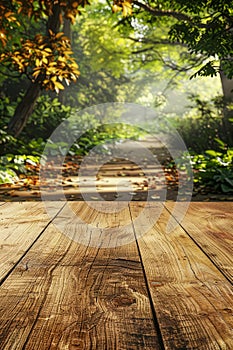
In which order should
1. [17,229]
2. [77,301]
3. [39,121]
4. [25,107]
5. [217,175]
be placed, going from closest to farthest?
[77,301] → [17,229] → [217,175] → [25,107] → [39,121]

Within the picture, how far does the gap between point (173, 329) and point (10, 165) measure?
657 cm

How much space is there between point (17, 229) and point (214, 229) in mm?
1016

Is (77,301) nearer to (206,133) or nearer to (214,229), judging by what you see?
(214,229)

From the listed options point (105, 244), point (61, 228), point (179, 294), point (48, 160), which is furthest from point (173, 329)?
point (48, 160)

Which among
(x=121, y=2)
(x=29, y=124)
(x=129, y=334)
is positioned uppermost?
(x=121, y=2)

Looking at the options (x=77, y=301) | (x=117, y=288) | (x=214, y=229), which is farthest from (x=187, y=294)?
(x=214, y=229)

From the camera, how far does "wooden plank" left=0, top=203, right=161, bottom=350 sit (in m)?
1.17

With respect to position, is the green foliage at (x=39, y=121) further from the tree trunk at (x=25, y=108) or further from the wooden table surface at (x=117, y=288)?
the wooden table surface at (x=117, y=288)

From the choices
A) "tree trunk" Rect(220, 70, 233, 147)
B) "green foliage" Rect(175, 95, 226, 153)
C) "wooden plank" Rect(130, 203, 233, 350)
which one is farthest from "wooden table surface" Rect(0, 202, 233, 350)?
"green foliage" Rect(175, 95, 226, 153)

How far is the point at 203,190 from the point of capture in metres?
6.07

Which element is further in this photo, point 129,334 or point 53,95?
point 53,95

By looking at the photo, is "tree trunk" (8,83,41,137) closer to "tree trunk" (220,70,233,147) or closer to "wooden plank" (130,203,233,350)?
"tree trunk" (220,70,233,147)

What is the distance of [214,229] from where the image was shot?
259 cm

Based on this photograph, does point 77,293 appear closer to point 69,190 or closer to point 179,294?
point 179,294
